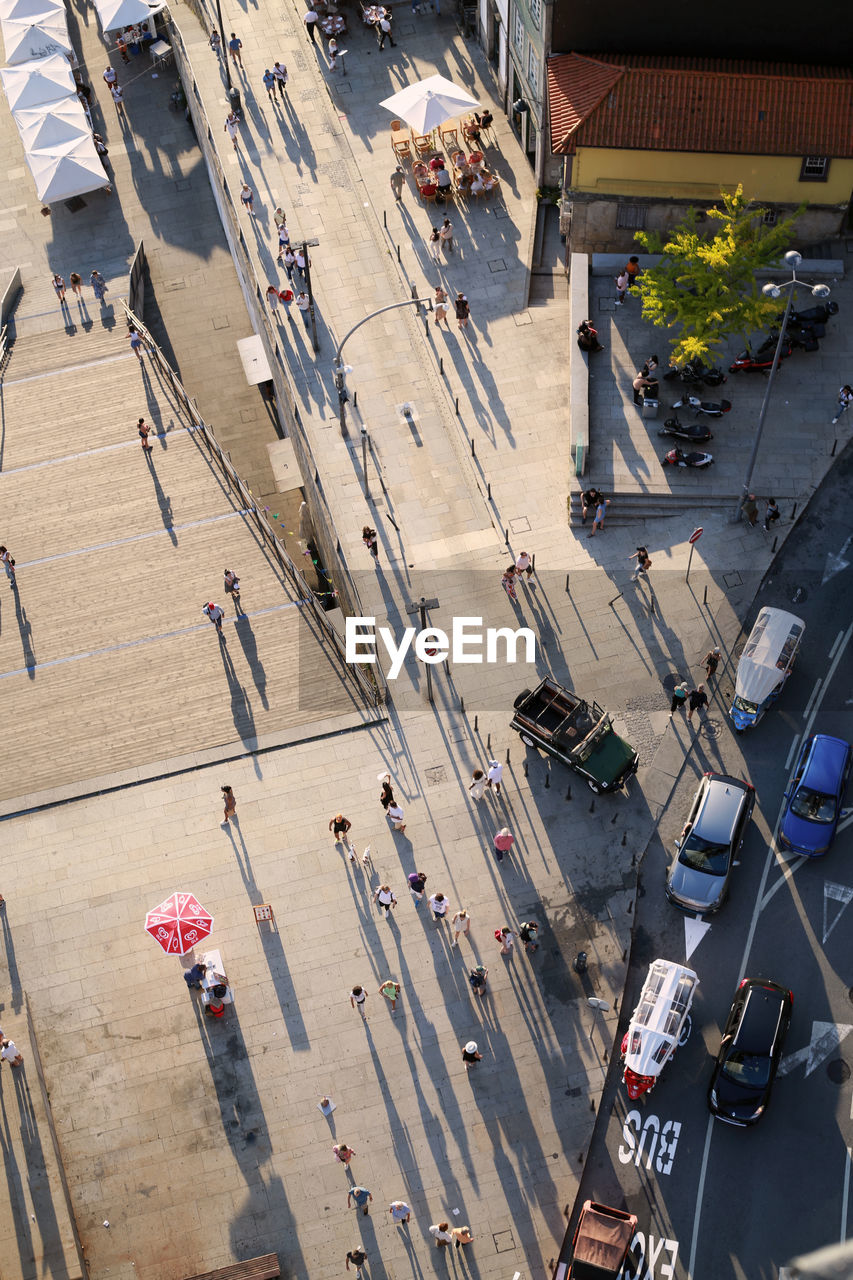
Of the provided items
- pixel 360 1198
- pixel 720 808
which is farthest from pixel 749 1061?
pixel 360 1198

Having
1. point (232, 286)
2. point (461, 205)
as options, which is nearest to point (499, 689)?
point (461, 205)

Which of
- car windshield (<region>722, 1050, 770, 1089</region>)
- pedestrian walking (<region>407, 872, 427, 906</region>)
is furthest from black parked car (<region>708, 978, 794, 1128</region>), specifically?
pedestrian walking (<region>407, 872, 427, 906</region>)

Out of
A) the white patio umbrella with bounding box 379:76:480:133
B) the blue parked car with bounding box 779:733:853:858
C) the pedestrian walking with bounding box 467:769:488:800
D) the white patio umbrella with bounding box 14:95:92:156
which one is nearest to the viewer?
the blue parked car with bounding box 779:733:853:858

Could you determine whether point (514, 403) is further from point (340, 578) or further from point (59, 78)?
point (59, 78)

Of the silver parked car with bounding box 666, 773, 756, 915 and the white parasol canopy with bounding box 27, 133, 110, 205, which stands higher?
the white parasol canopy with bounding box 27, 133, 110, 205

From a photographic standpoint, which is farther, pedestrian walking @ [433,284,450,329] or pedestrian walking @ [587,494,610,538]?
pedestrian walking @ [433,284,450,329]

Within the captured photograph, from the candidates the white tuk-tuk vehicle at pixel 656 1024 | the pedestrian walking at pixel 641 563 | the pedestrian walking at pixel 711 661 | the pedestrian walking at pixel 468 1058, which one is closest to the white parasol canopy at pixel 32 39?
the pedestrian walking at pixel 641 563

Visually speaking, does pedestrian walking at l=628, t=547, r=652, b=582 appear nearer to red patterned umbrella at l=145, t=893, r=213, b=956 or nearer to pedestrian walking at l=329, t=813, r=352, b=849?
pedestrian walking at l=329, t=813, r=352, b=849

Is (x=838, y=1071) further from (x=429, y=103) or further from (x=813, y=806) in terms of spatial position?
(x=429, y=103)
